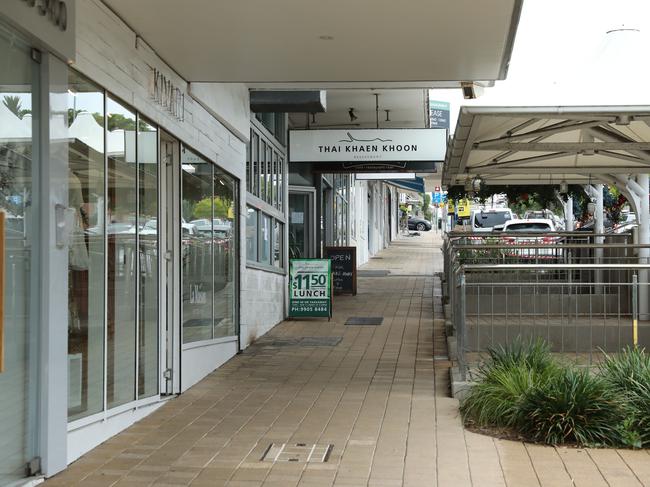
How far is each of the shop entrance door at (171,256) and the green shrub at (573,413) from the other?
368 centimetres

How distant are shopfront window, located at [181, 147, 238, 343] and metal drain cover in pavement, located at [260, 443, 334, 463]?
2866 millimetres

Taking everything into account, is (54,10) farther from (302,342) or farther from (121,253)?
(302,342)

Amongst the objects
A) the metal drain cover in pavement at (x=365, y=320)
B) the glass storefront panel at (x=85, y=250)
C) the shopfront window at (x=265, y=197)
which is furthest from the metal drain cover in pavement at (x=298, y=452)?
the metal drain cover in pavement at (x=365, y=320)

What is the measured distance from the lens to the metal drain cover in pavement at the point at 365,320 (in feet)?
50.9

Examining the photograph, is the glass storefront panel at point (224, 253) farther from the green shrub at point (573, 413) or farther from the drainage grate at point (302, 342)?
the green shrub at point (573, 413)

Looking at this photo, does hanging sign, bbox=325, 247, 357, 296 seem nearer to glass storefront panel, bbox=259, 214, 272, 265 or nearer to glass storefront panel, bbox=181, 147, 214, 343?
glass storefront panel, bbox=259, 214, 272, 265

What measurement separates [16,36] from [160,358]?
3949mm

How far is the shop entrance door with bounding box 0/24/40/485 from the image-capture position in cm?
548

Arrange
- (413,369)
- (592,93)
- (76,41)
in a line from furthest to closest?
(413,369) → (592,93) → (76,41)

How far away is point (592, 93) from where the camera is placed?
9.55 meters

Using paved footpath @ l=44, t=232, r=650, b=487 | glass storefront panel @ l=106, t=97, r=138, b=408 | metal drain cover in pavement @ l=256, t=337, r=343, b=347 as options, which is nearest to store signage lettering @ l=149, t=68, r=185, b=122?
glass storefront panel @ l=106, t=97, r=138, b=408

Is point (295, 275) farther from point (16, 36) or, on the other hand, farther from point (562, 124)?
point (16, 36)

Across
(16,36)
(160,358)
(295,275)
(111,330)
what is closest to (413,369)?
(160,358)

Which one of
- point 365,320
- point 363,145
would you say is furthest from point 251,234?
point 363,145
